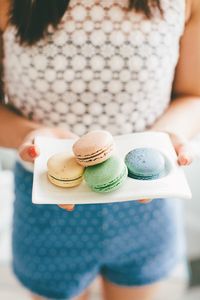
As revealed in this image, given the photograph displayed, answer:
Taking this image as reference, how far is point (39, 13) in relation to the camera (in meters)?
0.70

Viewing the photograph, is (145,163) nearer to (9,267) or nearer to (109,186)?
(109,186)

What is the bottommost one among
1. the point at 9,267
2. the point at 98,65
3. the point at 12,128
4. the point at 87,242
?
the point at 9,267

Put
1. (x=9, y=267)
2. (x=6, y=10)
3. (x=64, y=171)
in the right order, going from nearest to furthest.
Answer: (x=64, y=171), (x=6, y=10), (x=9, y=267)

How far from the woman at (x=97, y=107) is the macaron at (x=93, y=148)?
7 centimetres

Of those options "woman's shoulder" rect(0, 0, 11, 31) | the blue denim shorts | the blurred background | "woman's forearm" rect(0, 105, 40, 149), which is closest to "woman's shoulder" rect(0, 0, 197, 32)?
"woman's shoulder" rect(0, 0, 11, 31)

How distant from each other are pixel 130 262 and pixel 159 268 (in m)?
0.06

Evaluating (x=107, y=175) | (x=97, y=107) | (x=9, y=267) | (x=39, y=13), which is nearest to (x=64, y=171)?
(x=107, y=175)

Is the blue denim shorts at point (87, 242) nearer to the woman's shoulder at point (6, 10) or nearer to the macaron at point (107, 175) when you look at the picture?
the macaron at point (107, 175)

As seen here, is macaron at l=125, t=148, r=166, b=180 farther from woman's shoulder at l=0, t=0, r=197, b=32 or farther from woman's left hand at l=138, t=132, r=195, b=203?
woman's shoulder at l=0, t=0, r=197, b=32

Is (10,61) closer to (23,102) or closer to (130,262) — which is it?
(23,102)

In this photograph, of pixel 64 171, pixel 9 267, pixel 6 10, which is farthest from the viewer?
pixel 9 267

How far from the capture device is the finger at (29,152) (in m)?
0.66

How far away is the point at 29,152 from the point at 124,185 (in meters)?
0.15

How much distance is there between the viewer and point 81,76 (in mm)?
713
